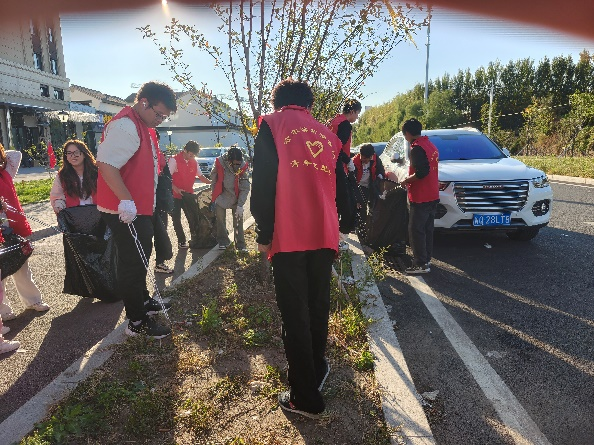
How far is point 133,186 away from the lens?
11.5ft

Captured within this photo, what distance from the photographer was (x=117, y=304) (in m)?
4.73

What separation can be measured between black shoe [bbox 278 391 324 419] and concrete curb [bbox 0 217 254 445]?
1415mm

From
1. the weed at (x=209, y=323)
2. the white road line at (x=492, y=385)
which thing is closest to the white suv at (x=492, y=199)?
the white road line at (x=492, y=385)

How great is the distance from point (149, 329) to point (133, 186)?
119 cm

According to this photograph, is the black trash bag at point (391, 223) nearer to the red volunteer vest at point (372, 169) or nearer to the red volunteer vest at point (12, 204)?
the red volunteer vest at point (372, 169)

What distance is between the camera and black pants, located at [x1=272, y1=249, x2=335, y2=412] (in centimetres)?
Result: 252

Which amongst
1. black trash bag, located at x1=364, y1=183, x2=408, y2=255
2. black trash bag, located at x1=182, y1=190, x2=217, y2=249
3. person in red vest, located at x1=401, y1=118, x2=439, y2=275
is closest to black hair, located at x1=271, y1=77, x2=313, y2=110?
person in red vest, located at x1=401, y1=118, x2=439, y2=275

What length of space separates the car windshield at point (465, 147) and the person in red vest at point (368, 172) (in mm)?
1300

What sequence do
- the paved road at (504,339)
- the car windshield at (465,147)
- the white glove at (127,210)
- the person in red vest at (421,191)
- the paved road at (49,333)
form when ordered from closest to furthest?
the paved road at (504,339), the paved road at (49,333), the white glove at (127,210), the person in red vest at (421,191), the car windshield at (465,147)

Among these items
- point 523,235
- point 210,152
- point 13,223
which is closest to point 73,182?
point 13,223

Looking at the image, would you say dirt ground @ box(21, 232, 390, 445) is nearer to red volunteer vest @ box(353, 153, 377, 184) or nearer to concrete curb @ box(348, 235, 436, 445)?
concrete curb @ box(348, 235, 436, 445)

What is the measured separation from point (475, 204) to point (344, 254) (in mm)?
1968

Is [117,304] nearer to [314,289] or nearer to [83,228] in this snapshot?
[83,228]

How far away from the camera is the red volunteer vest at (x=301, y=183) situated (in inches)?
94.1
